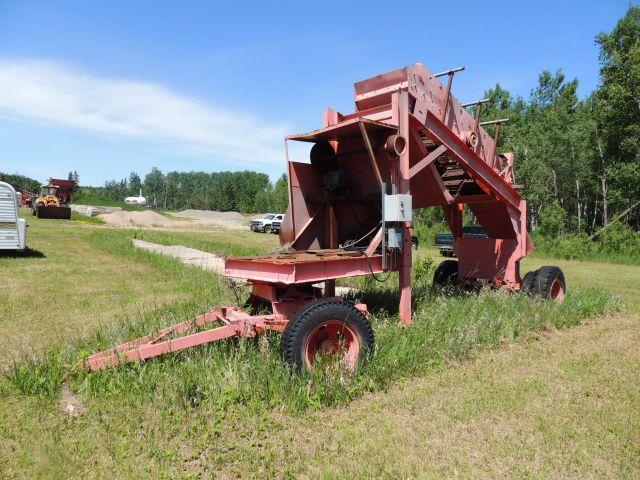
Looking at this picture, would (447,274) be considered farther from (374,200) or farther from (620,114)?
(620,114)

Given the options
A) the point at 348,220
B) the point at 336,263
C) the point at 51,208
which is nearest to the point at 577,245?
the point at 348,220

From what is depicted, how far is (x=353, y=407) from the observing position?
3949mm

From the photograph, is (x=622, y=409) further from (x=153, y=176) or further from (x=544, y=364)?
(x=153, y=176)

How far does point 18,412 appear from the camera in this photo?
3.79 meters

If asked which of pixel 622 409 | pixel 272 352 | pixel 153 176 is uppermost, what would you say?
pixel 153 176

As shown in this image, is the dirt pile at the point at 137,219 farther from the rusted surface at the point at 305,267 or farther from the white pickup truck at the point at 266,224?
the rusted surface at the point at 305,267

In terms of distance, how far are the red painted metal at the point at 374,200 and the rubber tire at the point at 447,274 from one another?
1.49 ft

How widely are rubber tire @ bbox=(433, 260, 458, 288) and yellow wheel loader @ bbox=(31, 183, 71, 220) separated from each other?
37.2 meters

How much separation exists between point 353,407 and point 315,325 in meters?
0.76

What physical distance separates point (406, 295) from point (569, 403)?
2.18 meters

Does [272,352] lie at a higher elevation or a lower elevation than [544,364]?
higher

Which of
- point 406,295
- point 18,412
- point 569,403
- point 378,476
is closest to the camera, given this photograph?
point 378,476

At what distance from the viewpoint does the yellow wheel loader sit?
124 ft

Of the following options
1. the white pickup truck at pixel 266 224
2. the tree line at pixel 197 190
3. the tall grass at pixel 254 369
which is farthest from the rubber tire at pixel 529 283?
the tree line at pixel 197 190
